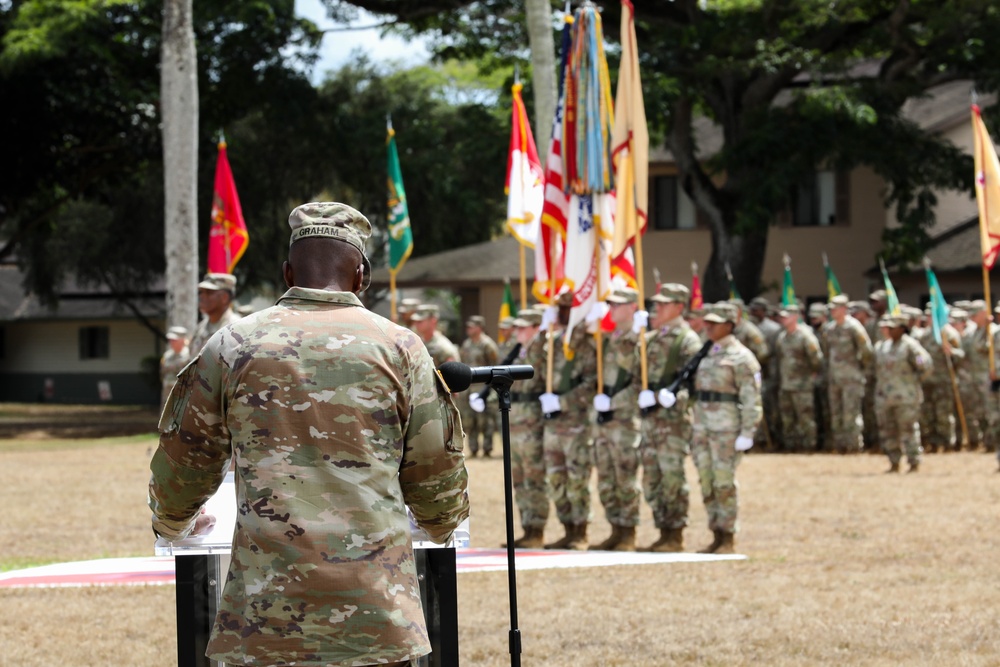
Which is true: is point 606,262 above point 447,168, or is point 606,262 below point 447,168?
below

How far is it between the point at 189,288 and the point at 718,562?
37.4 ft

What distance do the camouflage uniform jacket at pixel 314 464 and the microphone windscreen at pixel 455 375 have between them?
301 mm

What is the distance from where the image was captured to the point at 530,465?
11688 mm

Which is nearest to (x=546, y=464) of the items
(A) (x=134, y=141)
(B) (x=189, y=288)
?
(B) (x=189, y=288)

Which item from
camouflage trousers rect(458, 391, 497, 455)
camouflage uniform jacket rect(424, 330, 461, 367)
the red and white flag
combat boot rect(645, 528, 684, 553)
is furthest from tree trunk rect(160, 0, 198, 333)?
combat boot rect(645, 528, 684, 553)

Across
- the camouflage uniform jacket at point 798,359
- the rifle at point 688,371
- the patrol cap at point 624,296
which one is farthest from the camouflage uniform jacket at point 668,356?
the camouflage uniform jacket at point 798,359

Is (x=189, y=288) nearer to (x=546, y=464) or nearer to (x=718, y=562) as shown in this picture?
(x=546, y=464)

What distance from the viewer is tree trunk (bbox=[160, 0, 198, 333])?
64.3 feet

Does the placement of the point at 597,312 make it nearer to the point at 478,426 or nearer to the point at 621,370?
the point at 621,370

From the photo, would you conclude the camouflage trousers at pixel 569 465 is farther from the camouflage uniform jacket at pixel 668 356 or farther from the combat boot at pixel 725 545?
the combat boot at pixel 725 545

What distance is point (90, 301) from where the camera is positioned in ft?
168

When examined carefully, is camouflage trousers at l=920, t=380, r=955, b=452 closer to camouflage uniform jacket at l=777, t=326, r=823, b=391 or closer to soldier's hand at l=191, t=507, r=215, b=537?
camouflage uniform jacket at l=777, t=326, r=823, b=391

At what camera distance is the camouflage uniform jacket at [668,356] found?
1120 centimetres

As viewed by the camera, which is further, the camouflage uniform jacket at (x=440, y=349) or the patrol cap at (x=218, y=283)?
the camouflage uniform jacket at (x=440, y=349)
